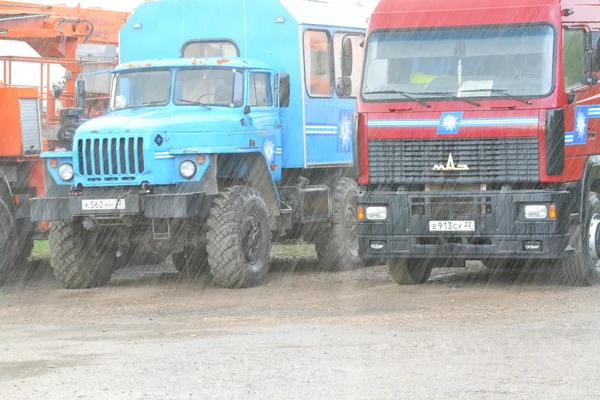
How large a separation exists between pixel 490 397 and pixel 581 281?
22.2 feet

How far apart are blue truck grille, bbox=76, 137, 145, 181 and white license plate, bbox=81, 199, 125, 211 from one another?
285mm

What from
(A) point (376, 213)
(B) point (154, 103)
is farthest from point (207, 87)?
(A) point (376, 213)

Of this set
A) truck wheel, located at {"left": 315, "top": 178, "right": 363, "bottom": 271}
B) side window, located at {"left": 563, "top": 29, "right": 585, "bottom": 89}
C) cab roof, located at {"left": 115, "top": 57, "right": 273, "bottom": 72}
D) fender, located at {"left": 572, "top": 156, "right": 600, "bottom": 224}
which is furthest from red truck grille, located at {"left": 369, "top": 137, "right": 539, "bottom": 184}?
truck wheel, located at {"left": 315, "top": 178, "right": 363, "bottom": 271}

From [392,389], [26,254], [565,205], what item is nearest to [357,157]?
[565,205]

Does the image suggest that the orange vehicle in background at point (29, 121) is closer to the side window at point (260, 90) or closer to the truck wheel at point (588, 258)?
the side window at point (260, 90)

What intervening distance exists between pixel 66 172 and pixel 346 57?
3589mm

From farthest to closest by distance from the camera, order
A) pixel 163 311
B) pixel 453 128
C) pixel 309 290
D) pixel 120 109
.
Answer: pixel 120 109 → pixel 309 290 → pixel 453 128 → pixel 163 311

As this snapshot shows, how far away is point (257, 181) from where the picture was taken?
16172 millimetres

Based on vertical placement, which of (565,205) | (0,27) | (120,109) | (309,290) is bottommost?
(309,290)

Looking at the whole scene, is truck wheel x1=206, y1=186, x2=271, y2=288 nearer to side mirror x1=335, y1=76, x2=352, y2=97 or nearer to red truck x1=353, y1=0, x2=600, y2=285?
red truck x1=353, y1=0, x2=600, y2=285

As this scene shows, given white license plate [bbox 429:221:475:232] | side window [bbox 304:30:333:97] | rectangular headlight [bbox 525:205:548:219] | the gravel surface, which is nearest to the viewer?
the gravel surface

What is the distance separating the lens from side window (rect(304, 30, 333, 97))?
17.3m

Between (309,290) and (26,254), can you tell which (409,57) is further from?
(26,254)

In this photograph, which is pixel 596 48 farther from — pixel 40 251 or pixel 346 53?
pixel 40 251
